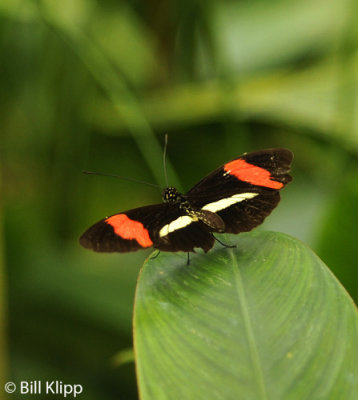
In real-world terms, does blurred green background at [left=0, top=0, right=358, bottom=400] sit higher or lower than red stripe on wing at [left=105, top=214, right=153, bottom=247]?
higher

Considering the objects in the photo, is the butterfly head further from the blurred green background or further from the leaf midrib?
the blurred green background

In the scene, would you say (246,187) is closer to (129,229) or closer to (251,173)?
(251,173)

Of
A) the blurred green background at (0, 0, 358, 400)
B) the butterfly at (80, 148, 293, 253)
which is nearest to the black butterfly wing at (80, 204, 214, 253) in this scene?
the butterfly at (80, 148, 293, 253)

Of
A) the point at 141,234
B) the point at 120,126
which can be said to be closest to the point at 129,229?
the point at 141,234

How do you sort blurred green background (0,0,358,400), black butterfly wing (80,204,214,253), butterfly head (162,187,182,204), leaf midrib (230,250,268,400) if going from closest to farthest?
leaf midrib (230,250,268,400)
black butterfly wing (80,204,214,253)
butterfly head (162,187,182,204)
blurred green background (0,0,358,400)

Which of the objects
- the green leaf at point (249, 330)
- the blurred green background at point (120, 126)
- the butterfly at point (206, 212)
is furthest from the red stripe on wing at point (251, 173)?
the blurred green background at point (120, 126)

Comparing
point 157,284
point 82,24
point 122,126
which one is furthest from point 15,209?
point 157,284

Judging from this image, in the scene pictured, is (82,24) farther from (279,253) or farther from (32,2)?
(279,253)
